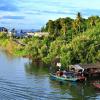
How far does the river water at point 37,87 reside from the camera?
150 feet

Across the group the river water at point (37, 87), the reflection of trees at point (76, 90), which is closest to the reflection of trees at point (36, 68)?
the river water at point (37, 87)

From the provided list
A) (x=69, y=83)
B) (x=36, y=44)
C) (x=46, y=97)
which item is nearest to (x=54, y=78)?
(x=69, y=83)

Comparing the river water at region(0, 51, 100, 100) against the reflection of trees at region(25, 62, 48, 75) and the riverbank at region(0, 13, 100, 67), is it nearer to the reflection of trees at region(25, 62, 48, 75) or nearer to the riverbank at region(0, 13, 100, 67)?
the reflection of trees at region(25, 62, 48, 75)

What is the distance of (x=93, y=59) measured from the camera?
2472 inches

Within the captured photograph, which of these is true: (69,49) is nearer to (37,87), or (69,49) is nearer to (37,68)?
(37,68)

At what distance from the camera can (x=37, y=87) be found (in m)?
50.6

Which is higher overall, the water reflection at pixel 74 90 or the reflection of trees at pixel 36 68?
the reflection of trees at pixel 36 68

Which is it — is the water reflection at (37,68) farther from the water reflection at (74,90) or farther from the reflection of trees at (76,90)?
the reflection of trees at (76,90)

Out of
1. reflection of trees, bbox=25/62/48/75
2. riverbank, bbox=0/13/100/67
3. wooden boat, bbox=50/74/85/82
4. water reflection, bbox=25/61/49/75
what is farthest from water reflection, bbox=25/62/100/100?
riverbank, bbox=0/13/100/67

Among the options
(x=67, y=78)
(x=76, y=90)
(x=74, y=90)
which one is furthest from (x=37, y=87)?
(x=67, y=78)

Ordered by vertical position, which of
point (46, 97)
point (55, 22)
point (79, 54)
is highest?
point (55, 22)

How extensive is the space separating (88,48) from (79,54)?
1900mm

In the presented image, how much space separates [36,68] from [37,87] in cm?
1765

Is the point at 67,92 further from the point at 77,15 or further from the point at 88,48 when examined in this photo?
the point at 77,15
